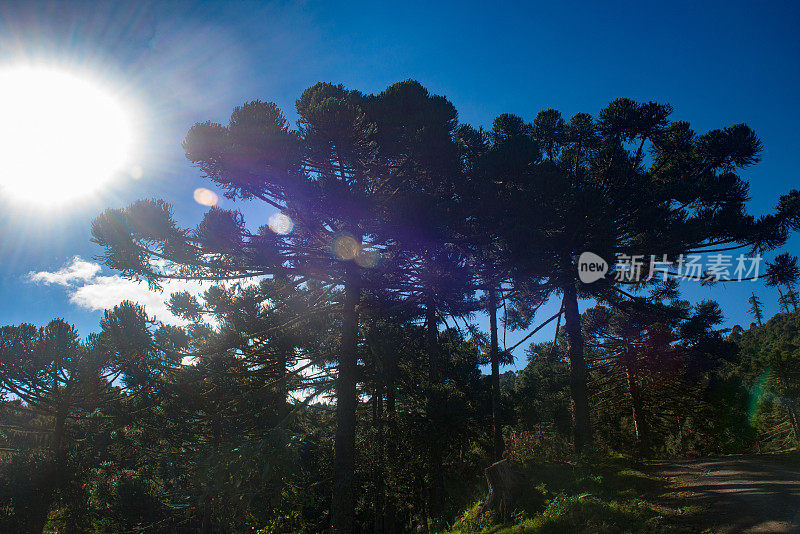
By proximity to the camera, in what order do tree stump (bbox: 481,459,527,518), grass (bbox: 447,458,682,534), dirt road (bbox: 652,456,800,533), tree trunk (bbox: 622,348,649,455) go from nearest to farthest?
dirt road (bbox: 652,456,800,533) → grass (bbox: 447,458,682,534) → tree stump (bbox: 481,459,527,518) → tree trunk (bbox: 622,348,649,455)

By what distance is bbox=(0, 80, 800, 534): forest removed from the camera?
9977 millimetres

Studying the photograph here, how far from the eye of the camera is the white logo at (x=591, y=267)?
14.4 m

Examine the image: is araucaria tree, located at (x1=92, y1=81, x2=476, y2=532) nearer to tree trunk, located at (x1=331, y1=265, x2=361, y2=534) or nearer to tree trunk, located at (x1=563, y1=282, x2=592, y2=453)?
tree trunk, located at (x1=331, y1=265, x2=361, y2=534)

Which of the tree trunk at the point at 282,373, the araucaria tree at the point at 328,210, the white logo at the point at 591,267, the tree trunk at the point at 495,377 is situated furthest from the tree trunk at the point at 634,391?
the tree trunk at the point at 282,373

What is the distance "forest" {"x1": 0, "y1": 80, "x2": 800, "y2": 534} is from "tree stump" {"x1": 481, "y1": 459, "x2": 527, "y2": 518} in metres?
0.05

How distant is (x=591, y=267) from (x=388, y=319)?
7826 millimetres

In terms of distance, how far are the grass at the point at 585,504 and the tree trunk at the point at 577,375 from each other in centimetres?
101

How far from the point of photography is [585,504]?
741 centimetres

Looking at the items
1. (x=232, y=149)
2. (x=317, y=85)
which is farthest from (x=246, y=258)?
(x=317, y=85)

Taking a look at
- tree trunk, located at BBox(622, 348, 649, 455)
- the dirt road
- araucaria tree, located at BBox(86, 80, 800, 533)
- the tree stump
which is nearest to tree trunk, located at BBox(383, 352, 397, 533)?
araucaria tree, located at BBox(86, 80, 800, 533)

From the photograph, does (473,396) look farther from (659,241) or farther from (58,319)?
(58,319)

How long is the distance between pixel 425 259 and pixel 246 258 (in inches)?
218

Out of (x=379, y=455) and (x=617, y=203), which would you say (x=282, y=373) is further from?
(x=617, y=203)

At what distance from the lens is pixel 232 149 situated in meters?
10.1
